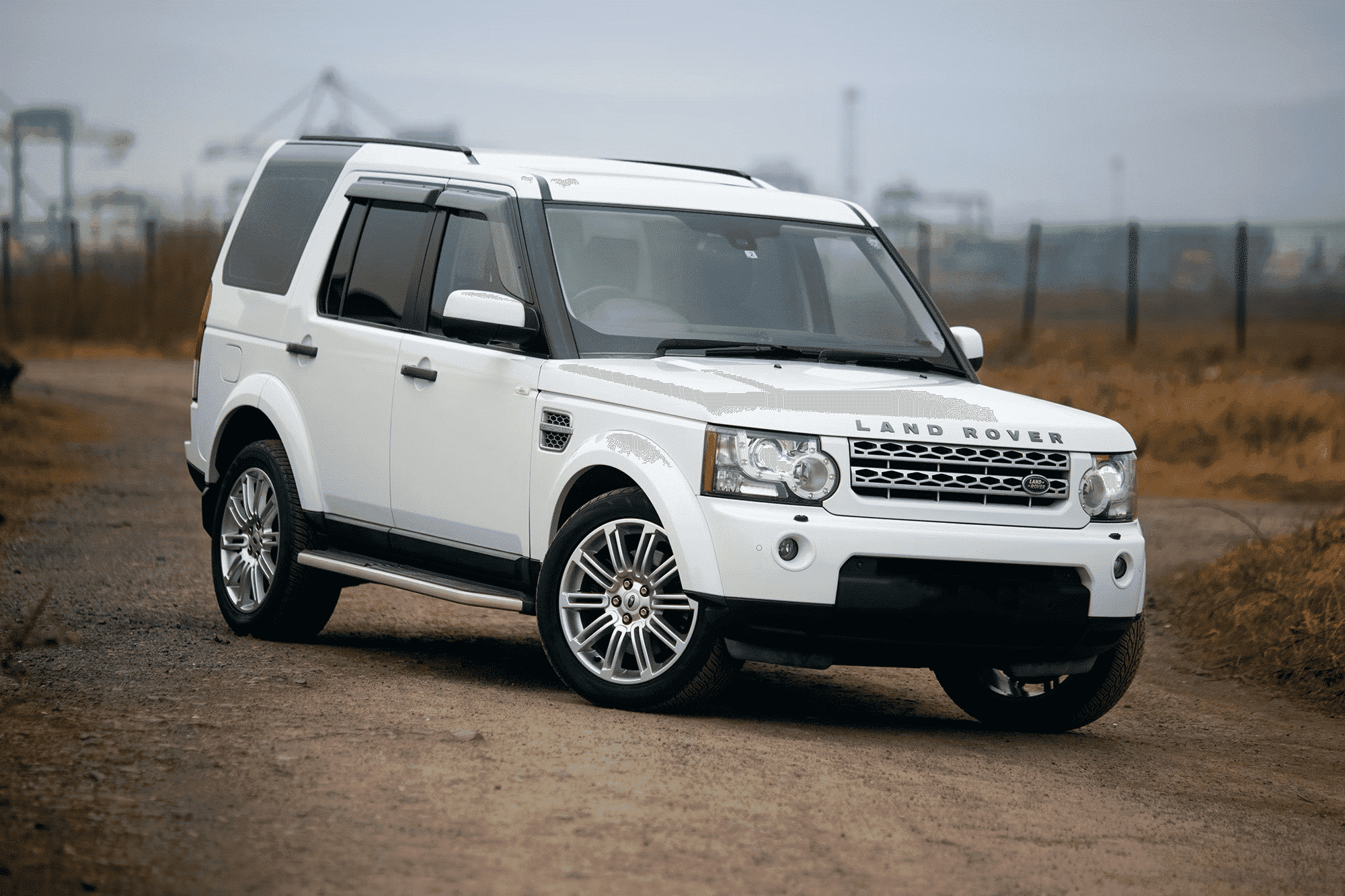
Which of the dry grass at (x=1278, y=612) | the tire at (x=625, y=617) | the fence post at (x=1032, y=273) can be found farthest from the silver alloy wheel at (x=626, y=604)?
the fence post at (x=1032, y=273)

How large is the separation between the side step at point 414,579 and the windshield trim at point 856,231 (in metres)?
1.02

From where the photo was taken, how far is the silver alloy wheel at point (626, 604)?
6551 millimetres

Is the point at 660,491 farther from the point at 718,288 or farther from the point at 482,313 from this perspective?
the point at 718,288

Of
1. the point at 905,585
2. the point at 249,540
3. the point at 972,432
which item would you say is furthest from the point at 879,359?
the point at 249,540

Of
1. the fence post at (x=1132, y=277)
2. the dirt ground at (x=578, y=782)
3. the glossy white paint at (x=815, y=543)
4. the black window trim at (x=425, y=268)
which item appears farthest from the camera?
the fence post at (x=1132, y=277)

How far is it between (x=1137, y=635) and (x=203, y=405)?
4705mm

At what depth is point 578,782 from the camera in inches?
218

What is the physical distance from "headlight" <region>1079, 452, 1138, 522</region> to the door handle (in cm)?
266

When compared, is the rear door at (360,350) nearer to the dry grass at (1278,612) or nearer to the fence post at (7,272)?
the dry grass at (1278,612)

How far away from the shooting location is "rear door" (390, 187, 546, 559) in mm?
7199

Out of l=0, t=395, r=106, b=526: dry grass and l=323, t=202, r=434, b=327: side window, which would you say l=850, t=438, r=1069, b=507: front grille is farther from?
l=0, t=395, r=106, b=526: dry grass

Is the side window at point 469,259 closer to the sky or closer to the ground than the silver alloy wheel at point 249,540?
closer to the sky

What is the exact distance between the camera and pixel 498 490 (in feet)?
23.8

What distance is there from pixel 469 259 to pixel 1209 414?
1264cm
